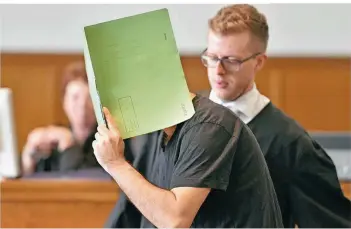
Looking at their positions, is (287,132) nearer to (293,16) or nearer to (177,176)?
(177,176)

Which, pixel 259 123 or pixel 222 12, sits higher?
pixel 222 12

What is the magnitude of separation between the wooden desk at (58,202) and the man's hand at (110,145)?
62 cm

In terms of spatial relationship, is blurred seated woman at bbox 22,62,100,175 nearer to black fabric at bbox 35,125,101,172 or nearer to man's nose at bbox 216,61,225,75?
black fabric at bbox 35,125,101,172

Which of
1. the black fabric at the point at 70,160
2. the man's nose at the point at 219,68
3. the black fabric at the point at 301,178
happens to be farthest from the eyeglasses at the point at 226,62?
the black fabric at the point at 70,160

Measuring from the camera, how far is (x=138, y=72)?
0.85 m

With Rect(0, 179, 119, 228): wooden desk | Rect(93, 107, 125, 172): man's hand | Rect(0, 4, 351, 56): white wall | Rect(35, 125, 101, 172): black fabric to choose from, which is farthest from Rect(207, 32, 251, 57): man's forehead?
Rect(0, 4, 351, 56): white wall

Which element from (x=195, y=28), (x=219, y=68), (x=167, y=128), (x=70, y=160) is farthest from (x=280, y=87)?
(x=167, y=128)

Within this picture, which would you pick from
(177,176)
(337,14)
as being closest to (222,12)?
(177,176)

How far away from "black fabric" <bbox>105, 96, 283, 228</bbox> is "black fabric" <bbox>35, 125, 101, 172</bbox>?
2.41 feet

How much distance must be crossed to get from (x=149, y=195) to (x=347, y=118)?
7.15 feet

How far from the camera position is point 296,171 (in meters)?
1.13

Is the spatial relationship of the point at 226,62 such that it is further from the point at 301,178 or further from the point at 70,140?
the point at 70,140

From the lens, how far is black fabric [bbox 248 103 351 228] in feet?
3.68

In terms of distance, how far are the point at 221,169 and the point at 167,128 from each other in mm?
107
